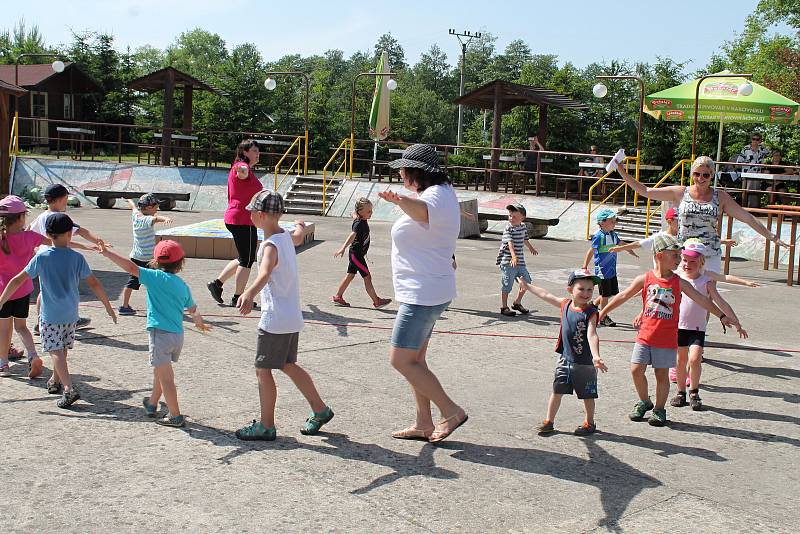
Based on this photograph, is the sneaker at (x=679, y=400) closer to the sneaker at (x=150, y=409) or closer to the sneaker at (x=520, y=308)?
the sneaker at (x=520, y=308)

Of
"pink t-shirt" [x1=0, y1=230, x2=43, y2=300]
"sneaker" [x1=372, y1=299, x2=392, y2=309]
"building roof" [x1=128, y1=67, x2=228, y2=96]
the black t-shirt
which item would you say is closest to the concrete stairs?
"building roof" [x1=128, y1=67, x2=228, y2=96]

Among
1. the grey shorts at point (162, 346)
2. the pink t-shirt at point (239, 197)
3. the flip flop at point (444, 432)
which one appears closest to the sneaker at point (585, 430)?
the flip flop at point (444, 432)

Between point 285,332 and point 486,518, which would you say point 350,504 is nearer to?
point 486,518

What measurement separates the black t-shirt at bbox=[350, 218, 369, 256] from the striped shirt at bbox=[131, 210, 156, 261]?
7.38 ft

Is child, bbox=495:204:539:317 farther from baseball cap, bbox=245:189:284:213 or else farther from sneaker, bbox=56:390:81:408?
sneaker, bbox=56:390:81:408

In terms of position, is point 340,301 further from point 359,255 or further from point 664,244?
point 664,244

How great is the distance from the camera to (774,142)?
32.7 meters

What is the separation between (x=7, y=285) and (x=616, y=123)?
38.1 m

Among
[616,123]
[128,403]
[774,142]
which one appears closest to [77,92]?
[616,123]

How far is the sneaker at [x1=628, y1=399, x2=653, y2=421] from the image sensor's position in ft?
19.8

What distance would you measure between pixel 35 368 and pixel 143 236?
2.84m

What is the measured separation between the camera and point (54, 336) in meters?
5.90

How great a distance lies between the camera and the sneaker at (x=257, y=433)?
5301 mm

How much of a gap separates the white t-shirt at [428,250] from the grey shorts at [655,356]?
5.33 ft
